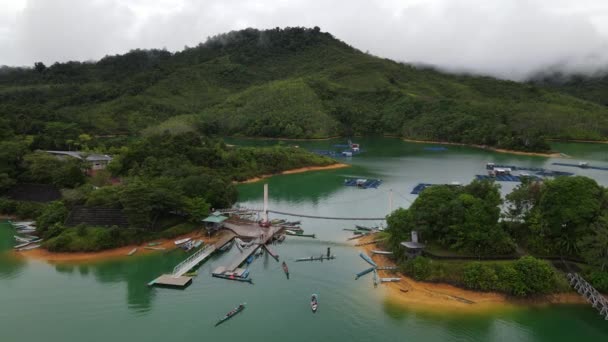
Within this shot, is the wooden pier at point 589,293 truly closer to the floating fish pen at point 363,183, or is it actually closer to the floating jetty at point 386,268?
the floating jetty at point 386,268

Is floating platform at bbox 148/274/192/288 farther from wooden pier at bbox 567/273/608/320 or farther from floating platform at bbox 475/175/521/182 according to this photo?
floating platform at bbox 475/175/521/182

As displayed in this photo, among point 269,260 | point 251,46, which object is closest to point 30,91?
point 251,46

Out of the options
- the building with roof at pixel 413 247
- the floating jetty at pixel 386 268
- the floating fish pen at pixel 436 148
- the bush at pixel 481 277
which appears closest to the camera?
the bush at pixel 481 277

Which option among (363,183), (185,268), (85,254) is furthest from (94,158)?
(363,183)

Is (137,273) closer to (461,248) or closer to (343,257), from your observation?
(343,257)

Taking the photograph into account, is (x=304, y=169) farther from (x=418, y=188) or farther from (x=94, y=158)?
(x=94, y=158)

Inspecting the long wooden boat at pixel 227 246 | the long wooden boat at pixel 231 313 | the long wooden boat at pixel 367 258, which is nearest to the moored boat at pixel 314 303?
the long wooden boat at pixel 231 313
